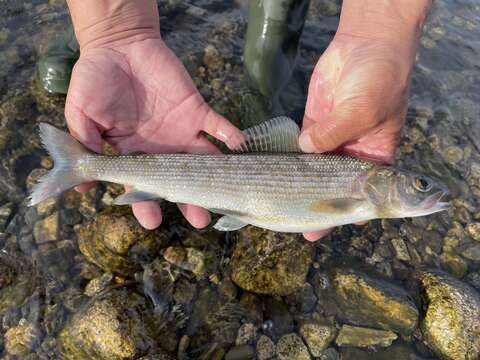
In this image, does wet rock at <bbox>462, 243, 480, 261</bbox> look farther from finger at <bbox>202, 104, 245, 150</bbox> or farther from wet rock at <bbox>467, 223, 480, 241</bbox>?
finger at <bbox>202, 104, 245, 150</bbox>

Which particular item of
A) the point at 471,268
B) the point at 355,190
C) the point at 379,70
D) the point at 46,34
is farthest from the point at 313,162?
the point at 46,34

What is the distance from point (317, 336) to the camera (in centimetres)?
498

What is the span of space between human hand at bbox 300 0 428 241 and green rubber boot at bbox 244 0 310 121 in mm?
1789

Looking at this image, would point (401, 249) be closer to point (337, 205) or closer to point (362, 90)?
point (337, 205)

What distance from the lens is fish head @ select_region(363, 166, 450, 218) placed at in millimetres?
4367

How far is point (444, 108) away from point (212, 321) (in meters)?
6.44

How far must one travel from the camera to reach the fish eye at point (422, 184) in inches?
171

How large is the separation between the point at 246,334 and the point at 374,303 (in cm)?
172

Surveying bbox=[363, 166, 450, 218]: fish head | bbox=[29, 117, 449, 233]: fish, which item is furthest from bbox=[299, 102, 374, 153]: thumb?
bbox=[363, 166, 450, 218]: fish head

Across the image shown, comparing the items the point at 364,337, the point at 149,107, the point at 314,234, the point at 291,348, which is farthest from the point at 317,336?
the point at 149,107

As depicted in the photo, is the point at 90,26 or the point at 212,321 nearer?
the point at 212,321

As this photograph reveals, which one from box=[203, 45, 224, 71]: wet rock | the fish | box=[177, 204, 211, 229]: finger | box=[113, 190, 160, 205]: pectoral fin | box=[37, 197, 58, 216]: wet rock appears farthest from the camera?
box=[203, 45, 224, 71]: wet rock

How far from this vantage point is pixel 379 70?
435 centimetres

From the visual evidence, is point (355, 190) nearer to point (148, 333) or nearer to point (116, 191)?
point (148, 333)
